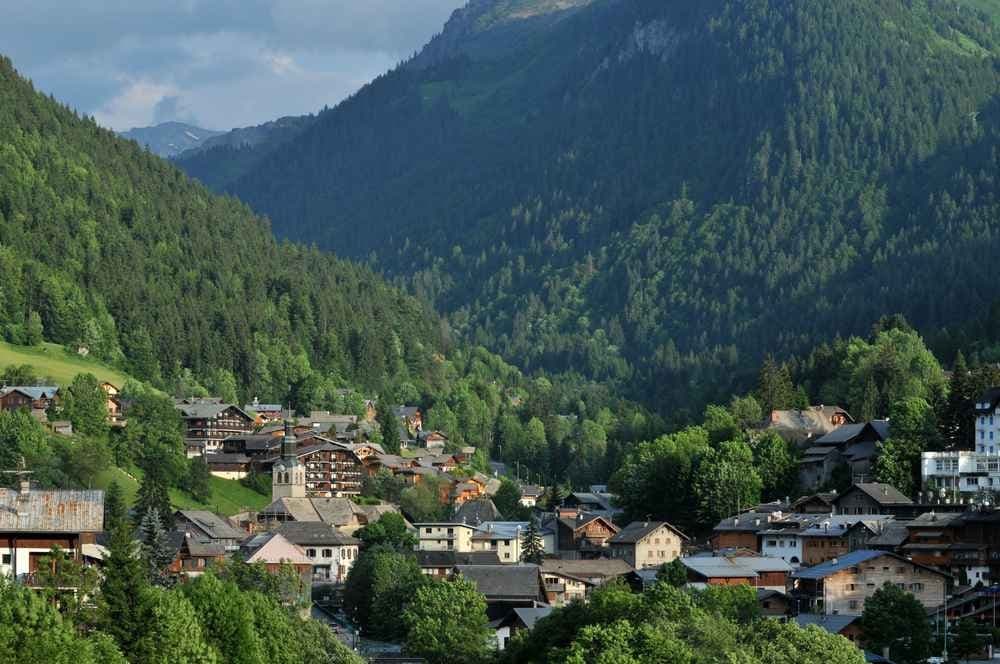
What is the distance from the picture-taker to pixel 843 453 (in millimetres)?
176375

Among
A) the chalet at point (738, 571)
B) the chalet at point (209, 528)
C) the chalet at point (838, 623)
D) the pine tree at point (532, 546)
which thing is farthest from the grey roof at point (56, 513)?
the pine tree at point (532, 546)

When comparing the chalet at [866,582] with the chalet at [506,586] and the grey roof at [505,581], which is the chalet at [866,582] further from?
the grey roof at [505,581]

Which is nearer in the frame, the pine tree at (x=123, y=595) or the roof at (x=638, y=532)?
the pine tree at (x=123, y=595)

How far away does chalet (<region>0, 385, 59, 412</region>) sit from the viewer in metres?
191

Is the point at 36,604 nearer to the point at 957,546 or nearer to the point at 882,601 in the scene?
the point at 882,601

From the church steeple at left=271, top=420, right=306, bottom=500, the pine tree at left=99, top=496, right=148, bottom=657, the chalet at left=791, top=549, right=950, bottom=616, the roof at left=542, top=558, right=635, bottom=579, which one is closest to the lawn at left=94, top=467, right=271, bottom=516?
the church steeple at left=271, top=420, right=306, bottom=500

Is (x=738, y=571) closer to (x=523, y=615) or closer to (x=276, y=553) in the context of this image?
(x=523, y=615)

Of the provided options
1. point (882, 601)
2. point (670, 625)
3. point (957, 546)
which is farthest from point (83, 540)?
point (957, 546)

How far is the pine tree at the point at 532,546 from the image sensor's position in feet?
541

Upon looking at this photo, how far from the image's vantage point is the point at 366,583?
148m

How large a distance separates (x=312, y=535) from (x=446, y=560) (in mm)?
15057

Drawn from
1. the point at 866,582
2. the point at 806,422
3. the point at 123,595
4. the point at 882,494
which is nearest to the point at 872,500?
the point at 882,494

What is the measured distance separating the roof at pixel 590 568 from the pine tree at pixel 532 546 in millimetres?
3140

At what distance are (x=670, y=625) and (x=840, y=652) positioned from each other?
7.92 meters
